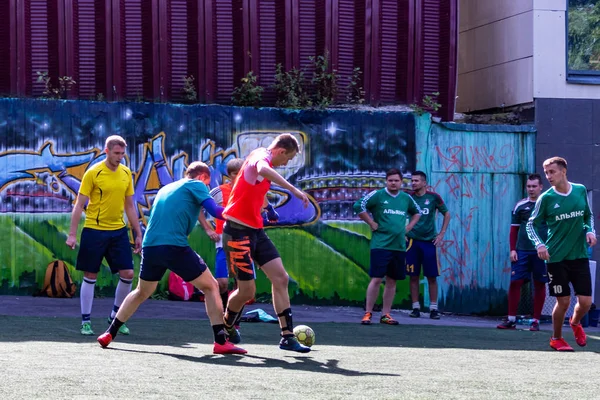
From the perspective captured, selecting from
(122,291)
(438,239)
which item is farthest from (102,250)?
(438,239)

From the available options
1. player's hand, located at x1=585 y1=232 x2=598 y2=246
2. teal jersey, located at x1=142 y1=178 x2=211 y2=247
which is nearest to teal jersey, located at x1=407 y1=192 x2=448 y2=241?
player's hand, located at x1=585 y1=232 x2=598 y2=246

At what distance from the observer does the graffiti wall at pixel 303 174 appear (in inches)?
549

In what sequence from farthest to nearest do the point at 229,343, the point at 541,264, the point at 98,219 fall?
1. the point at 541,264
2. the point at 98,219
3. the point at 229,343

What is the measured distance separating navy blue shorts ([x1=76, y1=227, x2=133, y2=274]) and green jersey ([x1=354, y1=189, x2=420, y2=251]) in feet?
12.7

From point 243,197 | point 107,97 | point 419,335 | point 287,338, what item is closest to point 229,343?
point 287,338

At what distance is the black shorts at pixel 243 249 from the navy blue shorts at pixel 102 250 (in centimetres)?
163

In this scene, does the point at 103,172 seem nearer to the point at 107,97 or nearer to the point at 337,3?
the point at 107,97

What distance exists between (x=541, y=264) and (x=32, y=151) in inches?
273

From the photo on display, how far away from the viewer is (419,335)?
11.2m

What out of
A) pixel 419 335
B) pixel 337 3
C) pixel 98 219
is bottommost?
pixel 419 335

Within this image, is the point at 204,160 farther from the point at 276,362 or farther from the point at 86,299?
the point at 276,362

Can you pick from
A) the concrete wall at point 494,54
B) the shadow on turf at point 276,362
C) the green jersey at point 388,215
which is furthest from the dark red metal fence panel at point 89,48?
the shadow on turf at point 276,362

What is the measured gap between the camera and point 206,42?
15.8 metres

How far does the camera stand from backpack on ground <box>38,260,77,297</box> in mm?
13773
